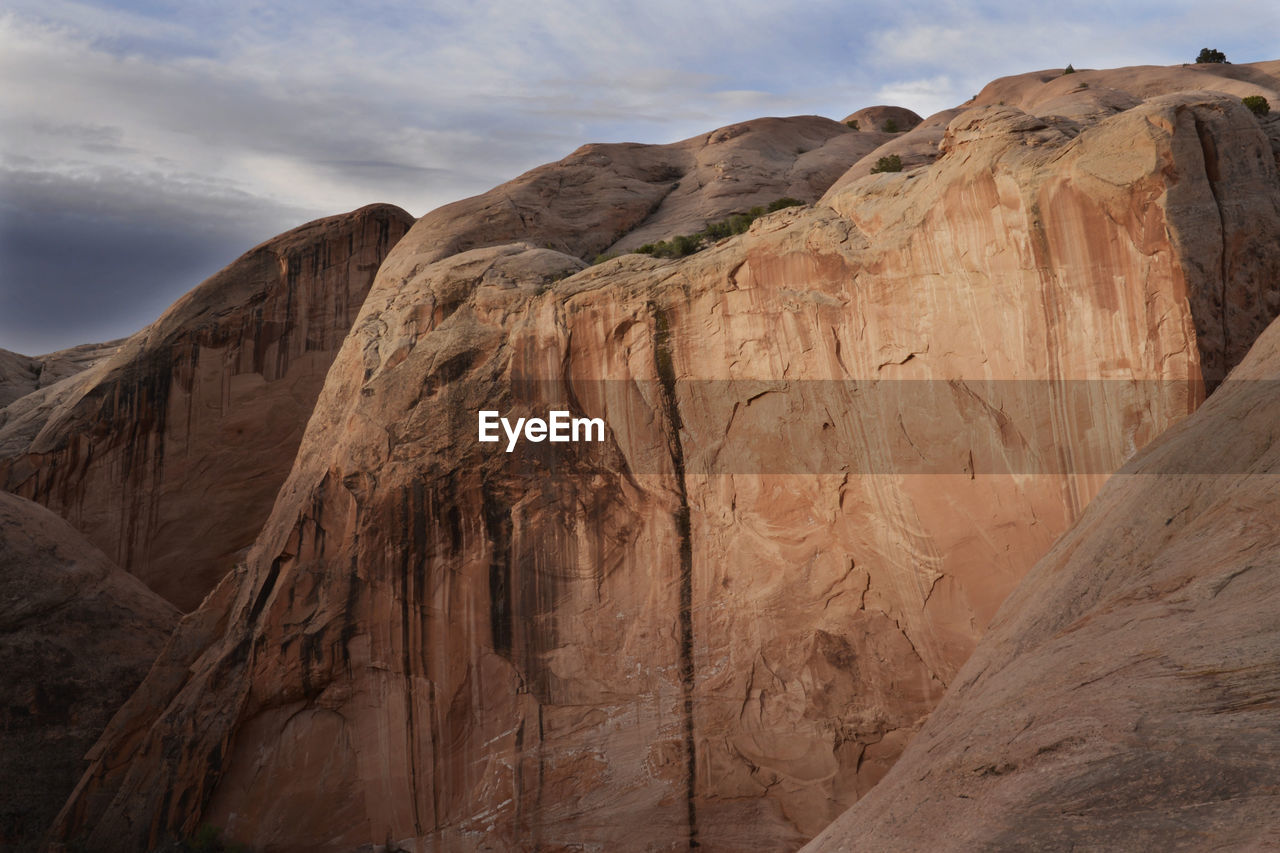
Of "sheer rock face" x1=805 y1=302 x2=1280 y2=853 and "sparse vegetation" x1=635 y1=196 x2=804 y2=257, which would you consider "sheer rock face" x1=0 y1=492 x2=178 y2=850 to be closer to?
"sparse vegetation" x1=635 y1=196 x2=804 y2=257

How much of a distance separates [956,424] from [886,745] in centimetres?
504

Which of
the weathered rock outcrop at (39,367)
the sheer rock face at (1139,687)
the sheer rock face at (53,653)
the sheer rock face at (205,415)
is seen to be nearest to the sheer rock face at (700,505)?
the sheer rock face at (53,653)

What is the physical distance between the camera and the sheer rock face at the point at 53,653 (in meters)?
20.7

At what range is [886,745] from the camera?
603 inches

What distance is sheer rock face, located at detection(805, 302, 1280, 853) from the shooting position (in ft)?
19.9

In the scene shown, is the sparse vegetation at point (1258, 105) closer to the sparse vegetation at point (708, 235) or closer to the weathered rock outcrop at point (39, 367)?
the sparse vegetation at point (708, 235)

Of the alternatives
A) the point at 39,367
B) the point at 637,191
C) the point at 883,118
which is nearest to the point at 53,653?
the point at 637,191

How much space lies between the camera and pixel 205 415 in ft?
99.7

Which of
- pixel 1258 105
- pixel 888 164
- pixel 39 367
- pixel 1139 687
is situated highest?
pixel 1258 105

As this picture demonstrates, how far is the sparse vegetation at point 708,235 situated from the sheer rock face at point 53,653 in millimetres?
14849

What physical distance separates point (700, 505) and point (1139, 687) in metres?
10.7

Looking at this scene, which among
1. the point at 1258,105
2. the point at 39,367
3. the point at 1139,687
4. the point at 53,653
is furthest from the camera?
the point at 39,367

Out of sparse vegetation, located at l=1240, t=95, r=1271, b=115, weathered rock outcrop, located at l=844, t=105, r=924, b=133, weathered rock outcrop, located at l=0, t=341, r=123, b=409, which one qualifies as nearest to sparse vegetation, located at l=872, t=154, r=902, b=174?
sparse vegetation, located at l=1240, t=95, r=1271, b=115

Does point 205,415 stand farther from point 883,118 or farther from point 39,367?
point 883,118
